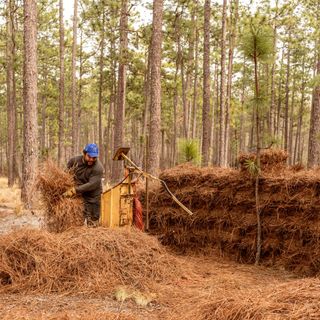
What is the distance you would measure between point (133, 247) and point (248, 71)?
28019mm

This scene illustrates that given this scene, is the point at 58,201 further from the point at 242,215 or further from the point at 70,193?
the point at 242,215

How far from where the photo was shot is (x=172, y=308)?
5352 mm

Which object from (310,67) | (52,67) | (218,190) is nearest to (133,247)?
(218,190)

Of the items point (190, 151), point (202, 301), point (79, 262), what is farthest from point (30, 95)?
point (202, 301)

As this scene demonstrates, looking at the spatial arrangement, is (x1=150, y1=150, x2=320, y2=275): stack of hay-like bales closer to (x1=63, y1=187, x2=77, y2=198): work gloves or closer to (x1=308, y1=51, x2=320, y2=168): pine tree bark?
(x1=63, y1=187, x2=77, y2=198): work gloves

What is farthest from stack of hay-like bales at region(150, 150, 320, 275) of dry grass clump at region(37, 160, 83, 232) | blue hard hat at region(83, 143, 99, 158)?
dry grass clump at region(37, 160, 83, 232)

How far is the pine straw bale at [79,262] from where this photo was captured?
5961mm

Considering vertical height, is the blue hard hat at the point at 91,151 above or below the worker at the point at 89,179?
above

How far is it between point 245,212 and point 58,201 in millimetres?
3279

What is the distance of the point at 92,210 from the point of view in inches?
300

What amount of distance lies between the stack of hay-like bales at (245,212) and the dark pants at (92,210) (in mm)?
1679

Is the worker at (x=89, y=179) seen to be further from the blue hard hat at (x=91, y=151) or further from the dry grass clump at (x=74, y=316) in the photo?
the dry grass clump at (x=74, y=316)

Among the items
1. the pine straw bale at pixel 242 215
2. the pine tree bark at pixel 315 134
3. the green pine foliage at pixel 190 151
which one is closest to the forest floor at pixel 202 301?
the pine straw bale at pixel 242 215

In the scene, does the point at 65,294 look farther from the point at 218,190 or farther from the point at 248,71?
the point at 248,71
